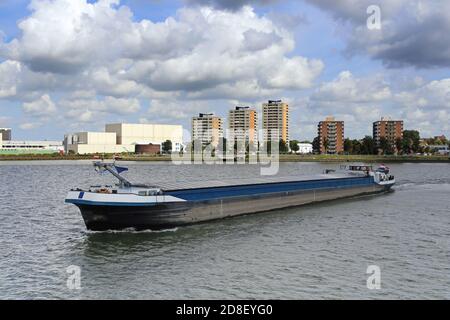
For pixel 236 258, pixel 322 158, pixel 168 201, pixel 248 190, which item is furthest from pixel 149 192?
pixel 322 158

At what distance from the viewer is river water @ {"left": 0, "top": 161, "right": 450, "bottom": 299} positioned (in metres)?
15.8

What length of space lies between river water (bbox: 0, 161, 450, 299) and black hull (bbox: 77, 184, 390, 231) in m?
0.73

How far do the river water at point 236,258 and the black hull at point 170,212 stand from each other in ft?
2.40

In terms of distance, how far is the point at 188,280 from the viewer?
663 inches

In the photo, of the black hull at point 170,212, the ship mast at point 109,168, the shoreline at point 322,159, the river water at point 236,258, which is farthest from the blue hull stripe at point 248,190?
the shoreline at point 322,159

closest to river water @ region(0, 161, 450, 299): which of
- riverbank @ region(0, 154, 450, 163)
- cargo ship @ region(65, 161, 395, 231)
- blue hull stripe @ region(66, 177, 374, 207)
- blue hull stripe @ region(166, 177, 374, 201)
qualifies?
cargo ship @ region(65, 161, 395, 231)

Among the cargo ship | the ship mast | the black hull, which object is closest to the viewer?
the cargo ship

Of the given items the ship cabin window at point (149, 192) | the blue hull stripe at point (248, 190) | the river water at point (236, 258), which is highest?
the ship cabin window at point (149, 192)

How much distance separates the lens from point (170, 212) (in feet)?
86.1

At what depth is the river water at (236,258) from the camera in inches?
623

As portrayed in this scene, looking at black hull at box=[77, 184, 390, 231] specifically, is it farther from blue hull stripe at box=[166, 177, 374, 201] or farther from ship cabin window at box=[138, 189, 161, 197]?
ship cabin window at box=[138, 189, 161, 197]

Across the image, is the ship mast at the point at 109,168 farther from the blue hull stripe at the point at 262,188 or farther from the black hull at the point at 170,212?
the blue hull stripe at the point at 262,188
